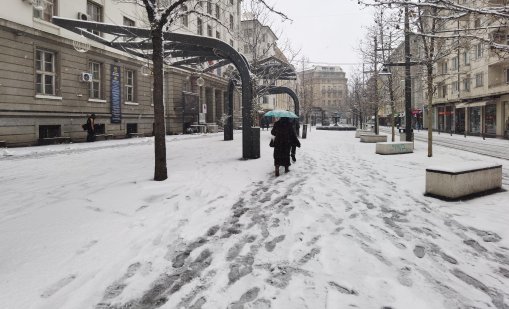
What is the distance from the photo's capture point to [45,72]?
16609 mm

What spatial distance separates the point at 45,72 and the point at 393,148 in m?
17.4

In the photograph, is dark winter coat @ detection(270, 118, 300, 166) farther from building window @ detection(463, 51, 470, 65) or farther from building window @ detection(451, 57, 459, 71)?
building window @ detection(451, 57, 459, 71)

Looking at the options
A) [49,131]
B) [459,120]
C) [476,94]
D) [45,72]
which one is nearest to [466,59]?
[476,94]

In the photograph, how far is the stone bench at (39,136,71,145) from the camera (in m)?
16.1

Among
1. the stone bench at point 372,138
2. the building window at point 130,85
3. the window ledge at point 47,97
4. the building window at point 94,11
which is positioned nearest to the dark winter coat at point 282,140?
the stone bench at point 372,138

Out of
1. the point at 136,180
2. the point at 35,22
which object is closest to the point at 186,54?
the point at 136,180

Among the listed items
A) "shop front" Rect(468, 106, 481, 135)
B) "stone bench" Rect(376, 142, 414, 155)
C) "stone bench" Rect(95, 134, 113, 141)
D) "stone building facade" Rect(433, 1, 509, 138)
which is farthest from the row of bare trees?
"stone bench" Rect(95, 134, 113, 141)

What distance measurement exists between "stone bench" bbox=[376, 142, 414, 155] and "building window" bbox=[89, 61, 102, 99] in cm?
1685

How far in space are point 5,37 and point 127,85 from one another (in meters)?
9.01

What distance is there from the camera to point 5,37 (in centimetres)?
1430

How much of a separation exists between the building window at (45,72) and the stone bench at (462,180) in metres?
17.9

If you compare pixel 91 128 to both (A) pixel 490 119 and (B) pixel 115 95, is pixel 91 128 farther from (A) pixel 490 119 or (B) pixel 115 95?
(A) pixel 490 119

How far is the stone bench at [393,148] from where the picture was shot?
1371 cm

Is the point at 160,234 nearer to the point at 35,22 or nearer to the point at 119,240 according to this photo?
the point at 119,240
